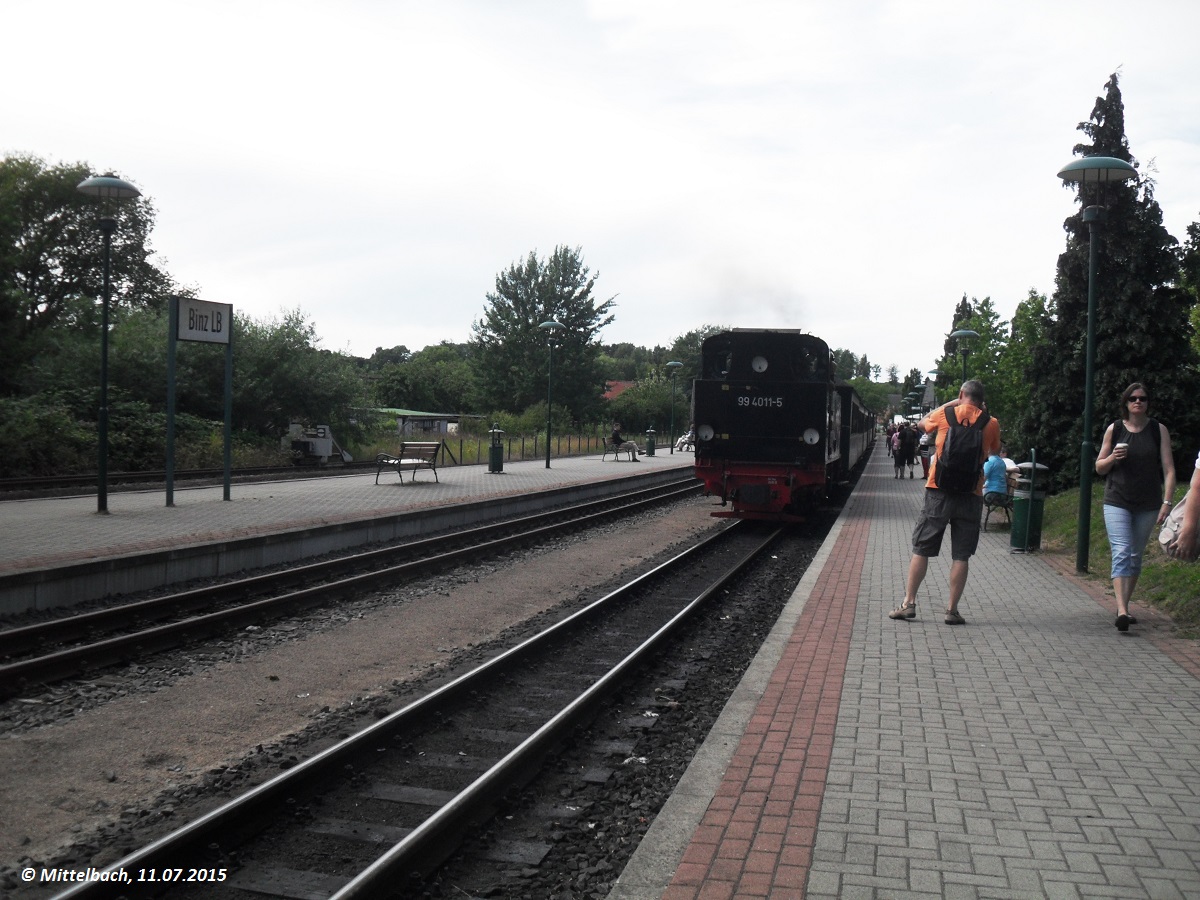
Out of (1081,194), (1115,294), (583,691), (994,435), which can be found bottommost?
(583,691)

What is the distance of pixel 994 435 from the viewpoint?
7.87 meters

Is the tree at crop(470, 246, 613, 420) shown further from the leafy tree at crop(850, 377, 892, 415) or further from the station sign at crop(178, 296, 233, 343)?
the leafy tree at crop(850, 377, 892, 415)

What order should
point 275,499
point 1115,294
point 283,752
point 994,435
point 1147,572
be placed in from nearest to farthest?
point 283,752 → point 994,435 → point 1147,572 → point 275,499 → point 1115,294

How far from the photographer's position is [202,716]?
6.17m

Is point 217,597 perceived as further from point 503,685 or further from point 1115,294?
point 1115,294

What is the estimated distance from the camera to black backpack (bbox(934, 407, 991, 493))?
7.81 metres

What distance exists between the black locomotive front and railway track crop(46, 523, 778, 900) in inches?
382

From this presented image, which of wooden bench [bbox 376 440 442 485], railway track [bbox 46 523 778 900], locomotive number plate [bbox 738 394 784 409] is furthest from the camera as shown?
wooden bench [bbox 376 440 442 485]

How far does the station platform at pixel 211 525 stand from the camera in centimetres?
985

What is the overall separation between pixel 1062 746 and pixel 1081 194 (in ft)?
66.4

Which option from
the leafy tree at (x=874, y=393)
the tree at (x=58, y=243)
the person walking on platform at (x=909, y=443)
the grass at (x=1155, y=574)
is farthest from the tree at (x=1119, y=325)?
the leafy tree at (x=874, y=393)

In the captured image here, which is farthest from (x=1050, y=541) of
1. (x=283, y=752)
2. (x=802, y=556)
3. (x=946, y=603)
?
(x=283, y=752)

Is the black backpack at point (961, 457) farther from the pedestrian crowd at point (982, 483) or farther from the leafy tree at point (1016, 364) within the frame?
the leafy tree at point (1016, 364)

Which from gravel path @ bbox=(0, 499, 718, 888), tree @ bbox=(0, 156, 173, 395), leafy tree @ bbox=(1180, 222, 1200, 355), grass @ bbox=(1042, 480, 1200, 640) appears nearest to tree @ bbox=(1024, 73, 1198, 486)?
leafy tree @ bbox=(1180, 222, 1200, 355)
